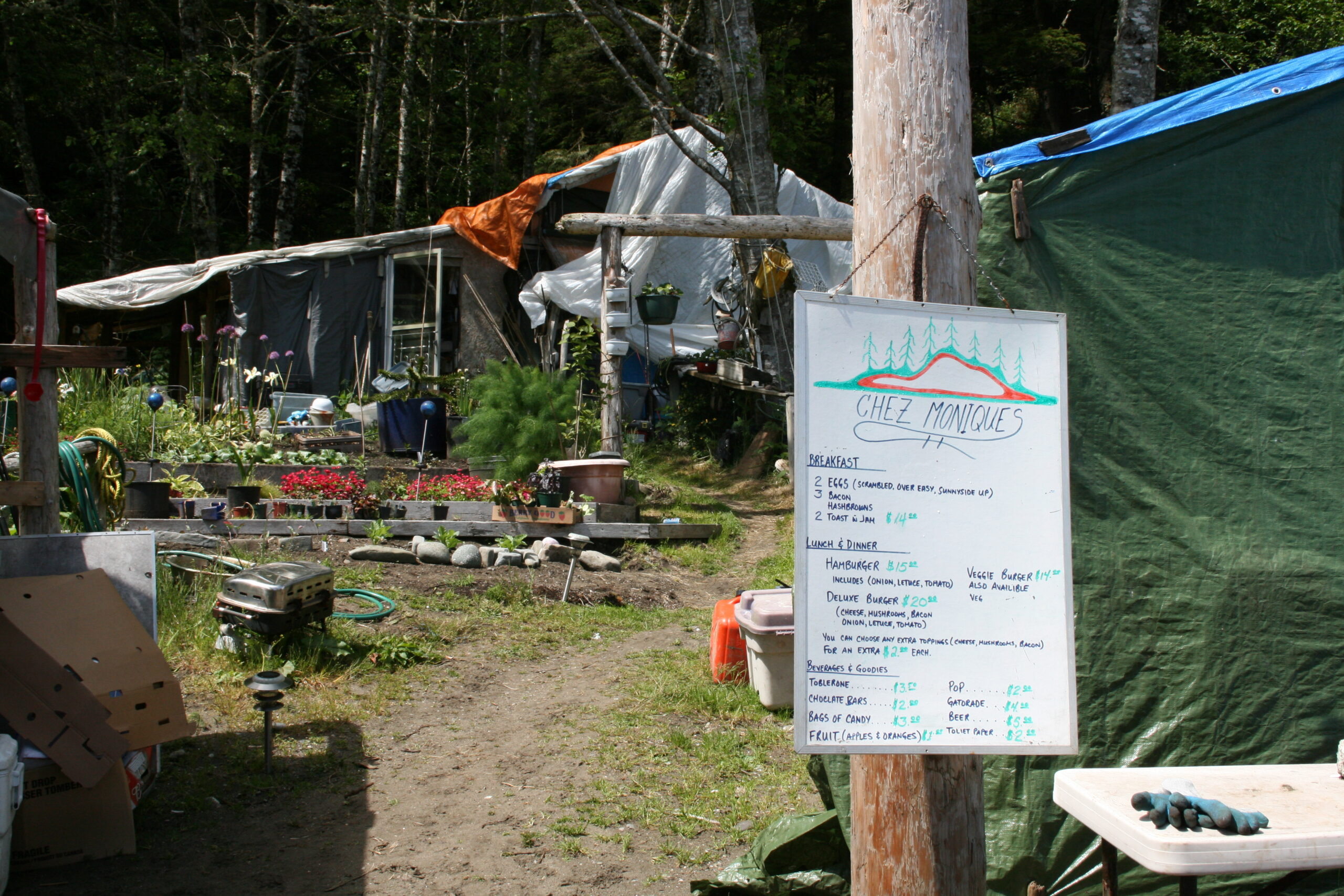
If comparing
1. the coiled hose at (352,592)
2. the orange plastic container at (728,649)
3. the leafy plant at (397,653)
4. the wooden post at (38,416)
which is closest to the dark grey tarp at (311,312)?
the coiled hose at (352,592)

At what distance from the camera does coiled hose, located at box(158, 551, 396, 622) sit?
5.42 metres

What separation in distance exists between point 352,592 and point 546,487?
238cm

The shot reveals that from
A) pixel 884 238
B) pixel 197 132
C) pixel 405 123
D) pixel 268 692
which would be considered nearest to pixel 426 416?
pixel 268 692

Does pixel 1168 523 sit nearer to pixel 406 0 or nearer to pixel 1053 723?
pixel 1053 723

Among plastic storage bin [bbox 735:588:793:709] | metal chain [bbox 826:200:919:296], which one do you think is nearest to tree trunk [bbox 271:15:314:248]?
plastic storage bin [bbox 735:588:793:709]

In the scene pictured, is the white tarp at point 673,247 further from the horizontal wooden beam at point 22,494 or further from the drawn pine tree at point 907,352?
the drawn pine tree at point 907,352

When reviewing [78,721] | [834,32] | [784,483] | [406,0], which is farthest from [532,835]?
[834,32]

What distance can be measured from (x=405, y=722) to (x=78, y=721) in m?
1.51

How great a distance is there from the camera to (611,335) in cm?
920

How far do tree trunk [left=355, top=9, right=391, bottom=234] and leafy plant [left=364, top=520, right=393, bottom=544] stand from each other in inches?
443

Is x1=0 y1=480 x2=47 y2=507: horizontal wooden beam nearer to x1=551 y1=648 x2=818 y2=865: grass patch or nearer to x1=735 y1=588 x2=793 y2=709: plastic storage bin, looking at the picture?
x1=551 y1=648 x2=818 y2=865: grass patch

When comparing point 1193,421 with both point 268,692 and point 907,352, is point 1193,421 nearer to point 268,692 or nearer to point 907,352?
point 907,352

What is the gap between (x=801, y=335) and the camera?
211 centimetres

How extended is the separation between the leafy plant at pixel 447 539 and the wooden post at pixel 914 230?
5.18m
